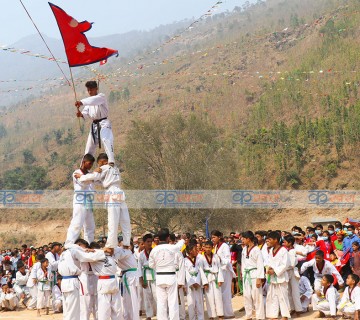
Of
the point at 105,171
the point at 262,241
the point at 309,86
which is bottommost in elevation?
the point at 262,241

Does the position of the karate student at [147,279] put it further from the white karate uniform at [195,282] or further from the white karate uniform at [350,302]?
the white karate uniform at [350,302]

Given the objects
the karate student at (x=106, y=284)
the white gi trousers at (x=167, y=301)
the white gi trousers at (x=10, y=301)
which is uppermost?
the karate student at (x=106, y=284)

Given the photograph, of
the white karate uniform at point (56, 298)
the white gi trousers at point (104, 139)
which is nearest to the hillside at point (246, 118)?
the white gi trousers at point (104, 139)

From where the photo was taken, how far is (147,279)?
15.4 metres

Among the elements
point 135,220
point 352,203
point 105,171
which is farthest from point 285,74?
point 105,171

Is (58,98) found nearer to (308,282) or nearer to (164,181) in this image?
(164,181)

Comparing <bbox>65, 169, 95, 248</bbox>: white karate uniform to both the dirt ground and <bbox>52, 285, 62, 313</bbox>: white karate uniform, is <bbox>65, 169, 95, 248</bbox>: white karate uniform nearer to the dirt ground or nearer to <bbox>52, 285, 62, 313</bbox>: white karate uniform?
Result: the dirt ground

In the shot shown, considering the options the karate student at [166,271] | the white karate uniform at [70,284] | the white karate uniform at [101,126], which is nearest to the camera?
the white karate uniform at [101,126]

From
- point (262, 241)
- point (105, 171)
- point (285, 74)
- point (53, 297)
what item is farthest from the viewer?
point (285, 74)

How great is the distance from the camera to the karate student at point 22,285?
2027 cm

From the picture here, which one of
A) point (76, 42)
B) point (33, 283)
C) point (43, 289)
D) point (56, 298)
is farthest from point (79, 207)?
point (33, 283)

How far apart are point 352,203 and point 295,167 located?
629 cm

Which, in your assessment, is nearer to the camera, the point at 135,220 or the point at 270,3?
the point at 135,220

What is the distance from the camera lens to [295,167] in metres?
42.5
